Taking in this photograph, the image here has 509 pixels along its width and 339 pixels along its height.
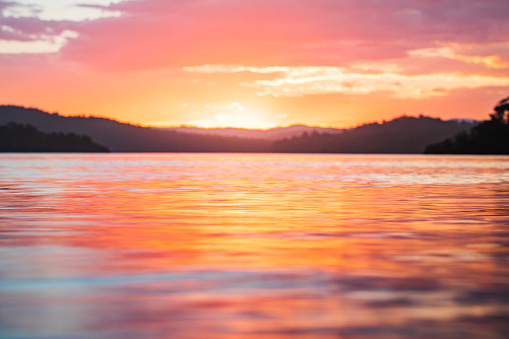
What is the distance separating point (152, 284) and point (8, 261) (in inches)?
120

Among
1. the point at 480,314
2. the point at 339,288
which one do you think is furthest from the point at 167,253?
the point at 480,314

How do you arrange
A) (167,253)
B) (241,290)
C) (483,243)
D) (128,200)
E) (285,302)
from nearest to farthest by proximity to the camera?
(285,302), (241,290), (167,253), (483,243), (128,200)

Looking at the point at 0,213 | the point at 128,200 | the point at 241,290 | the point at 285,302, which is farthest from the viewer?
the point at 128,200

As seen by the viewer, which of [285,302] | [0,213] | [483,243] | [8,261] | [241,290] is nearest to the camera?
[285,302]

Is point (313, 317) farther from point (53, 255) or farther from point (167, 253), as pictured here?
point (53, 255)

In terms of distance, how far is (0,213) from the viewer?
1791 cm

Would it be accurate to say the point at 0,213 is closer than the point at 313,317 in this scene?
No

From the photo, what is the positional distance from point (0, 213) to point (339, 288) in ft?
41.1

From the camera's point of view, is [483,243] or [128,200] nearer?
[483,243]

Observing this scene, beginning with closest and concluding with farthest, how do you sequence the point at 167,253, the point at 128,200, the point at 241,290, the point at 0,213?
the point at 241,290 < the point at 167,253 < the point at 0,213 < the point at 128,200

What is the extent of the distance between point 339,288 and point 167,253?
3774 millimetres

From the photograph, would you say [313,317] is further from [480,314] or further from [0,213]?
[0,213]

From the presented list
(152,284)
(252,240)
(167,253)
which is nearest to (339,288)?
(152,284)

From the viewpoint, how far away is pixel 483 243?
1238 centimetres
